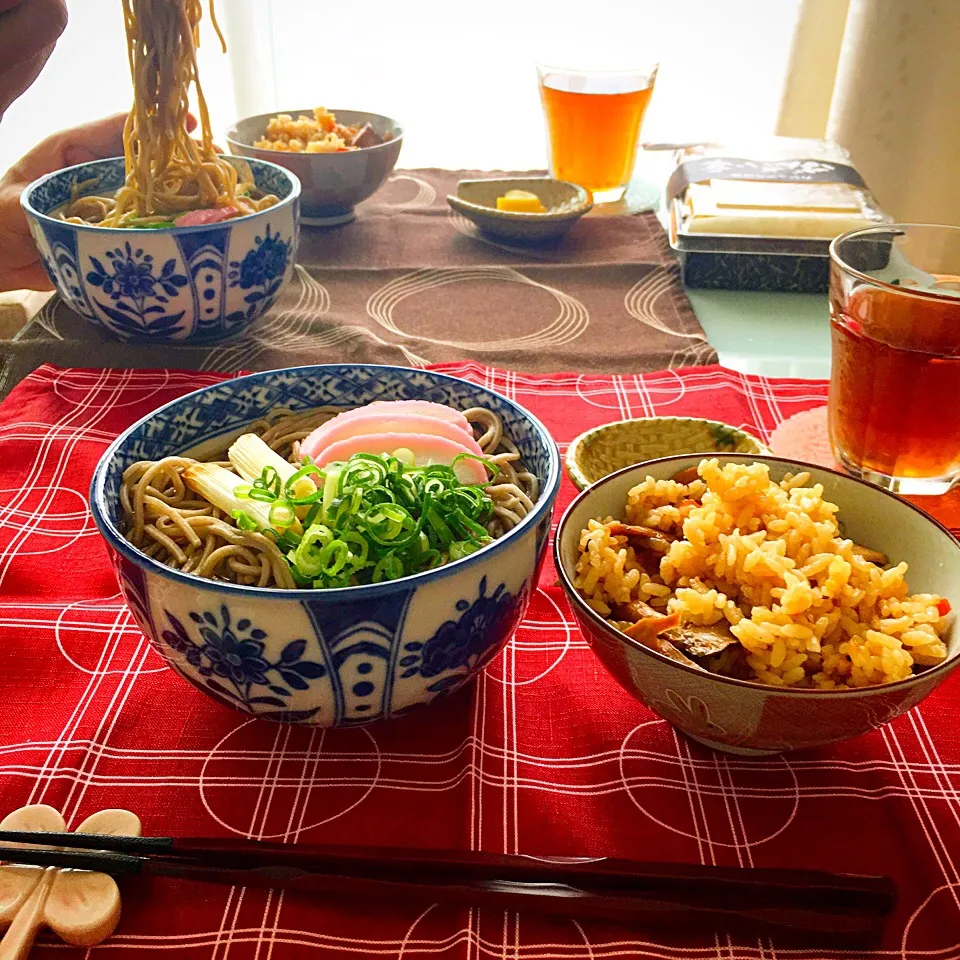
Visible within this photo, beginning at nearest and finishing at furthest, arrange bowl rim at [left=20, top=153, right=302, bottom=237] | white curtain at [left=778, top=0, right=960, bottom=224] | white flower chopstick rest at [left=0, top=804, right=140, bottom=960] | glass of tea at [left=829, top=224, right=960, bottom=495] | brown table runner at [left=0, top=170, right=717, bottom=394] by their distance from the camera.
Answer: white flower chopstick rest at [left=0, top=804, right=140, bottom=960] < glass of tea at [left=829, top=224, right=960, bottom=495] < bowl rim at [left=20, top=153, right=302, bottom=237] < brown table runner at [left=0, top=170, right=717, bottom=394] < white curtain at [left=778, top=0, right=960, bottom=224]

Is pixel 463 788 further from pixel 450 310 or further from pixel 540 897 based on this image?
pixel 450 310

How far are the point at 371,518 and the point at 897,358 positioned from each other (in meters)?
0.56

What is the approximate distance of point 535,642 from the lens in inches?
30.0

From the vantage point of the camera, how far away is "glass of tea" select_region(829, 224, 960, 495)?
848 millimetres

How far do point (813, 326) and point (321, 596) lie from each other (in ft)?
3.27

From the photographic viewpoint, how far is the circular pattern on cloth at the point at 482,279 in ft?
4.19

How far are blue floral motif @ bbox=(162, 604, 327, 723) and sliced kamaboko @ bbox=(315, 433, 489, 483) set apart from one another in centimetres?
18

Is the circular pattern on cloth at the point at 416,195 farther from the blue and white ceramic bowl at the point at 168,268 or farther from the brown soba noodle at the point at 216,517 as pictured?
the brown soba noodle at the point at 216,517

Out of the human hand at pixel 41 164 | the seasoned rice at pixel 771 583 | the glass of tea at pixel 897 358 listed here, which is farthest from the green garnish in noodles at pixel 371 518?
the human hand at pixel 41 164

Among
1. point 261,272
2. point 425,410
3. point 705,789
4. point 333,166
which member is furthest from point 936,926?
point 333,166

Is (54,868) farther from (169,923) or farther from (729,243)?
(729,243)

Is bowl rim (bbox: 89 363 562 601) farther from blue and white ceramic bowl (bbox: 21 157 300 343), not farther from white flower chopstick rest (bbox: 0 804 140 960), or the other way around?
blue and white ceramic bowl (bbox: 21 157 300 343)

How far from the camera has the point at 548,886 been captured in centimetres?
53

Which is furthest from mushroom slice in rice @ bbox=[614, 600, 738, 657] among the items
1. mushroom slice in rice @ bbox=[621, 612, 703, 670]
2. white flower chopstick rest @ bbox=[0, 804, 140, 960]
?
white flower chopstick rest @ bbox=[0, 804, 140, 960]
